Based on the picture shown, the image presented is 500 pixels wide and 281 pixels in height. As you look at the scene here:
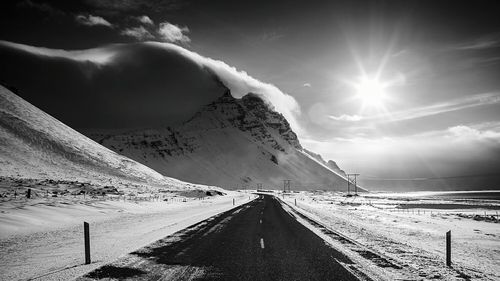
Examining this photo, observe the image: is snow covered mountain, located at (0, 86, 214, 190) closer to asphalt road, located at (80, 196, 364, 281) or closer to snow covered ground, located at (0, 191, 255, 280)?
snow covered ground, located at (0, 191, 255, 280)

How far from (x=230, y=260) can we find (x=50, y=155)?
10199 centimetres

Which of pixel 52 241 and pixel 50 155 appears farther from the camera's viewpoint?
pixel 50 155

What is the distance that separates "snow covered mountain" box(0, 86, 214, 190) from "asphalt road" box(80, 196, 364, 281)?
72638mm

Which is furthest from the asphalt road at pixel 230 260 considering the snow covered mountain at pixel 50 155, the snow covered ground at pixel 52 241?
the snow covered mountain at pixel 50 155

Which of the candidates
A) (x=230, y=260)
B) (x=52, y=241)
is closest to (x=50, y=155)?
(x=52, y=241)

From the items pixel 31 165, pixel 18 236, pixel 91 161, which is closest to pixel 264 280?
pixel 18 236

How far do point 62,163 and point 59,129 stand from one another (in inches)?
1246

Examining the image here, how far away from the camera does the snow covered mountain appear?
81.4m

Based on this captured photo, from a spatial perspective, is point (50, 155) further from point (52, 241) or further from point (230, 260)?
point (230, 260)

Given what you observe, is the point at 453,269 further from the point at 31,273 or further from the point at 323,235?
the point at 31,273

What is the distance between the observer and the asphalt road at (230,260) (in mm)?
8430

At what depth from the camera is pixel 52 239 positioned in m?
15.2

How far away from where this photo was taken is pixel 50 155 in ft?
309

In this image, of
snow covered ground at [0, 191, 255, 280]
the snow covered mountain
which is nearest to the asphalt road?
snow covered ground at [0, 191, 255, 280]
